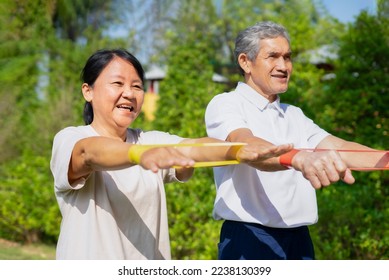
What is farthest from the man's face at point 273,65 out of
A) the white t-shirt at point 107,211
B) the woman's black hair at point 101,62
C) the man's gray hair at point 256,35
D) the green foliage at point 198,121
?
the green foliage at point 198,121

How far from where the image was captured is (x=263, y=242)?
2.70m

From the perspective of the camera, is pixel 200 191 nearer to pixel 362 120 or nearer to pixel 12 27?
pixel 362 120

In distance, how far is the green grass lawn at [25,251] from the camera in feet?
25.7

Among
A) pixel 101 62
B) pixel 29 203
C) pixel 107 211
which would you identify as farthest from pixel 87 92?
pixel 29 203

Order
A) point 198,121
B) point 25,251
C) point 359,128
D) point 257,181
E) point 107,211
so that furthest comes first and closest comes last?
point 25,251
point 198,121
point 359,128
point 257,181
point 107,211

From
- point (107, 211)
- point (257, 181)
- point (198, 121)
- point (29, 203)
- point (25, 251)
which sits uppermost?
point (198, 121)

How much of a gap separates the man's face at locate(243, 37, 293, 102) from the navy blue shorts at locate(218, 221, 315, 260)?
0.62 metres

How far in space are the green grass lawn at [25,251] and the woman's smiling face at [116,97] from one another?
18.7ft

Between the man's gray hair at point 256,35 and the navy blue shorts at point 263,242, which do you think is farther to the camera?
the man's gray hair at point 256,35

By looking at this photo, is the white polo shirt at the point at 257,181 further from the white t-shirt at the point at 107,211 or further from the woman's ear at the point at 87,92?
the woman's ear at the point at 87,92

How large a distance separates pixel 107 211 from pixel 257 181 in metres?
0.70

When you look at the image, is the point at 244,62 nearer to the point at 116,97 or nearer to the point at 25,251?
the point at 116,97

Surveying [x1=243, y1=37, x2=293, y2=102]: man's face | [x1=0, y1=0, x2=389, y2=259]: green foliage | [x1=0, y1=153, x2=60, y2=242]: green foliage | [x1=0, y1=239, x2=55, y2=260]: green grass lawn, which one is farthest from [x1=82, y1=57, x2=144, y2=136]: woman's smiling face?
[x1=0, y1=153, x2=60, y2=242]: green foliage

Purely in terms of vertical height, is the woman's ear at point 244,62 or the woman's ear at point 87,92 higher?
the woman's ear at point 244,62
